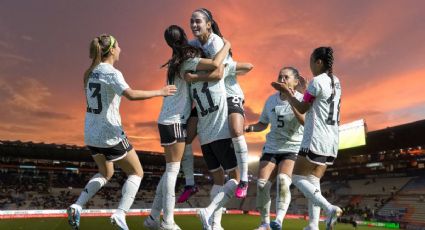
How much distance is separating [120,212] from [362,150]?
1734 inches

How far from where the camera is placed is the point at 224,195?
16.8 feet

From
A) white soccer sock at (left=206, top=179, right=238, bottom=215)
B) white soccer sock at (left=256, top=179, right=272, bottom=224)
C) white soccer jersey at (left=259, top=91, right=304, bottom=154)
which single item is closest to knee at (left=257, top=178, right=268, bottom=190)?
white soccer sock at (left=256, top=179, right=272, bottom=224)

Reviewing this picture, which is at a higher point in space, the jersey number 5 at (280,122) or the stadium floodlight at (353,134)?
the stadium floodlight at (353,134)

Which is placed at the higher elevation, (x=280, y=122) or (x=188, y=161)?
(x=280, y=122)

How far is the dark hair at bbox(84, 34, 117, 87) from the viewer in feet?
18.7

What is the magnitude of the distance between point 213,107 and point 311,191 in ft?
5.96

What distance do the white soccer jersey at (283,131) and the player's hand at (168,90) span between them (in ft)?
8.71

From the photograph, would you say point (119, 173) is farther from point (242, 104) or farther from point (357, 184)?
point (242, 104)

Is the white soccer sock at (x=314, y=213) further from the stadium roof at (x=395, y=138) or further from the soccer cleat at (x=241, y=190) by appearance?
the stadium roof at (x=395, y=138)

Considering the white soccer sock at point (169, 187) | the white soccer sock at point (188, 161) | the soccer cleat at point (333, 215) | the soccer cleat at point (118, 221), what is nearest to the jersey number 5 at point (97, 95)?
the white soccer sock at point (169, 187)

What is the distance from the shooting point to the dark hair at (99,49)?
5.69m

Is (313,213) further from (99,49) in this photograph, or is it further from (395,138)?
(395,138)

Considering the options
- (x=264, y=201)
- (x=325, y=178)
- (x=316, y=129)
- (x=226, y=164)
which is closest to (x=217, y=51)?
(x=226, y=164)

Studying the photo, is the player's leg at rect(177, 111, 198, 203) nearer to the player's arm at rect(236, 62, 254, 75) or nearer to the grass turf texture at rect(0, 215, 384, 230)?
the player's arm at rect(236, 62, 254, 75)
